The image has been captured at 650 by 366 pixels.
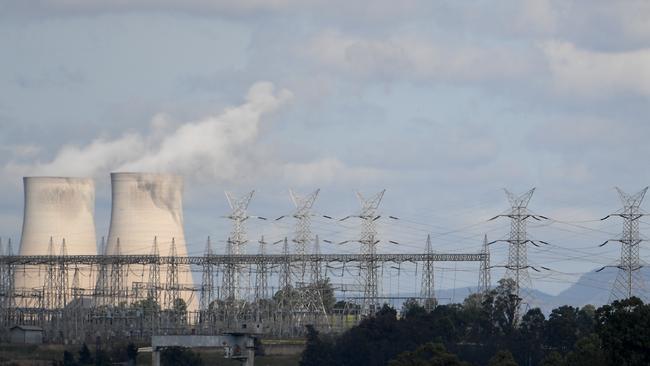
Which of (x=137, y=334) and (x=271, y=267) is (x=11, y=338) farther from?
(x=271, y=267)

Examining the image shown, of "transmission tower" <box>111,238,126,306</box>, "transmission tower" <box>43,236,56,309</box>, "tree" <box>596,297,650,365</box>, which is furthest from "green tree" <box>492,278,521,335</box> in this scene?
"tree" <box>596,297,650,365</box>

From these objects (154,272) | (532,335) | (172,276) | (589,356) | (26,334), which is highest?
(154,272)

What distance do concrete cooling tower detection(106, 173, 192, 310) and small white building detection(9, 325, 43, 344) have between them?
31.6 ft

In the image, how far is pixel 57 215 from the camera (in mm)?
102688

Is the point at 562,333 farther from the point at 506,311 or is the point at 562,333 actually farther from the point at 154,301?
the point at 154,301

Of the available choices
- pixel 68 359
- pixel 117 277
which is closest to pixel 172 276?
pixel 117 277

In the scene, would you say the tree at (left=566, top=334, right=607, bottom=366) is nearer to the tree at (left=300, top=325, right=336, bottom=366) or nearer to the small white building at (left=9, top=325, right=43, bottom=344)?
the tree at (left=300, top=325, right=336, bottom=366)

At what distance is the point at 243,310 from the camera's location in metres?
102

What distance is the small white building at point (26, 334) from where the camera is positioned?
→ 91.8 m

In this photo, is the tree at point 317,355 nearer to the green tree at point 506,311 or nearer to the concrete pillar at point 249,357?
the concrete pillar at point 249,357

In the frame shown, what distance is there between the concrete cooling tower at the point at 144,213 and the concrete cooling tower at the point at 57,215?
3.31 metres

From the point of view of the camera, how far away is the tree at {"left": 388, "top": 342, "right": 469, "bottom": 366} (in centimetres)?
5272

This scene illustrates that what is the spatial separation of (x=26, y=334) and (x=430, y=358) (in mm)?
43312

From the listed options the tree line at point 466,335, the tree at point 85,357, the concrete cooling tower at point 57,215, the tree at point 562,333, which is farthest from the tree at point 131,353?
the concrete cooling tower at point 57,215
